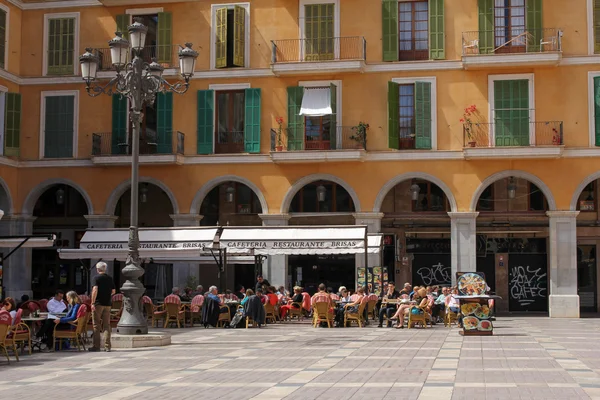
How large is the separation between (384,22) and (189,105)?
754 centimetres

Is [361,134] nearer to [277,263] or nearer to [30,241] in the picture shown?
[277,263]

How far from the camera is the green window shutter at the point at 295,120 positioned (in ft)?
102

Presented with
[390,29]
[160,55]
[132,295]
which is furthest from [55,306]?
[390,29]

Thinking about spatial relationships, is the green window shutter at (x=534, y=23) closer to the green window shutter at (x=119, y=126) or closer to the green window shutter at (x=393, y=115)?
the green window shutter at (x=393, y=115)

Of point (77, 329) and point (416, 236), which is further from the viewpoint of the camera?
point (416, 236)

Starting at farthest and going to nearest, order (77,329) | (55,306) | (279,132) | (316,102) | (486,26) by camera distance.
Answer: (279,132) → (316,102) → (486,26) → (55,306) → (77,329)

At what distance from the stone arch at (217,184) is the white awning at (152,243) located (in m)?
4.49

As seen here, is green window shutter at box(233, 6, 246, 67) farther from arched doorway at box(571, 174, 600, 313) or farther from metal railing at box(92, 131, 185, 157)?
arched doorway at box(571, 174, 600, 313)

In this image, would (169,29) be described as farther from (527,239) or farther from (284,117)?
(527,239)

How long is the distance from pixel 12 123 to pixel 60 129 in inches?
67.9

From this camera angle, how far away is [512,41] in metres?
30.3

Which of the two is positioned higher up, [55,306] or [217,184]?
[217,184]

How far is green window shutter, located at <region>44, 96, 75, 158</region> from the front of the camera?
108ft

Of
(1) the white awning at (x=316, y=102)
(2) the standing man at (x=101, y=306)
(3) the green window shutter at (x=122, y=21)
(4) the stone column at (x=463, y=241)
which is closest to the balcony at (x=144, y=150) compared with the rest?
(3) the green window shutter at (x=122, y=21)
